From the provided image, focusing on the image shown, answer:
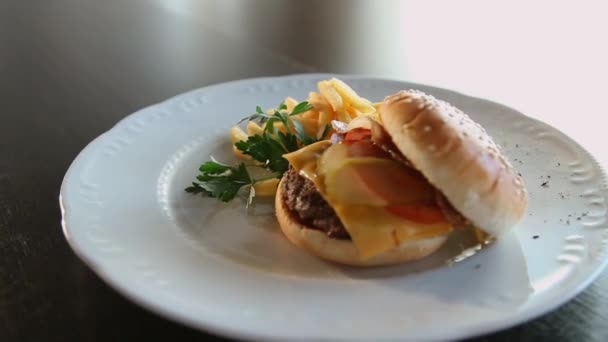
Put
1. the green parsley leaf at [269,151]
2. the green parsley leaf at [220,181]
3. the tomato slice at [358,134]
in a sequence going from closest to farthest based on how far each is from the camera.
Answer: the tomato slice at [358,134]
the green parsley leaf at [220,181]
the green parsley leaf at [269,151]

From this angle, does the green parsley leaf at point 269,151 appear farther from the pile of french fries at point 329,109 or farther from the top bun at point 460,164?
the top bun at point 460,164

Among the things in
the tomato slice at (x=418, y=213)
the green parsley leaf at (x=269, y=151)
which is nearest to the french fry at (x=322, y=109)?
the green parsley leaf at (x=269, y=151)

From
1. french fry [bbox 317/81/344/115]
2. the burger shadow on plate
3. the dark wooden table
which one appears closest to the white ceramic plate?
the burger shadow on plate

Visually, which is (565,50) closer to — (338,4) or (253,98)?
(338,4)

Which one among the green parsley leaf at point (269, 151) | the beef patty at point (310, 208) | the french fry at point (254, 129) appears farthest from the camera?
the french fry at point (254, 129)

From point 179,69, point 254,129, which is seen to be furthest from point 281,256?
point 179,69
